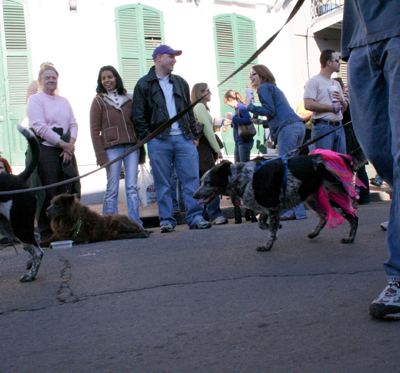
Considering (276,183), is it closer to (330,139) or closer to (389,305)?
(389,305)

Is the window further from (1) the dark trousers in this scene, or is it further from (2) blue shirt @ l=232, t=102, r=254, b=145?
(1) the dark trousers

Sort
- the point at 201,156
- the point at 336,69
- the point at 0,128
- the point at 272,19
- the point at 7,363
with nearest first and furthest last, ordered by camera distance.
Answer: the point at 7,363, the point at 336,69, the point at 201,156, the point at 0,128, the point at 272,19

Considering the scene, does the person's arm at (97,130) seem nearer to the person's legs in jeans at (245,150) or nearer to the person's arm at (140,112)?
the person's arm at (140,112)

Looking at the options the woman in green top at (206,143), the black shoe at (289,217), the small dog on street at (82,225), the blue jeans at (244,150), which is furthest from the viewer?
the blue jeans at (244,150)

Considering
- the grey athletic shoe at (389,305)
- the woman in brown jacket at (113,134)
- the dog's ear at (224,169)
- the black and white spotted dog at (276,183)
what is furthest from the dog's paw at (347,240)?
the woman in brown jacket at (113,134)

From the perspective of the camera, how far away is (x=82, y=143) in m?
11.1

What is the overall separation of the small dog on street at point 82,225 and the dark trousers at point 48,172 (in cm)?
48

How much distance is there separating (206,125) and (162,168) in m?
1.25

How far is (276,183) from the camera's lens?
434 centimetres

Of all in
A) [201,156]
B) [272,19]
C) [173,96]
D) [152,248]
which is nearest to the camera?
[152,248]

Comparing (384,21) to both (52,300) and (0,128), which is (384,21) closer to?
(52,300)

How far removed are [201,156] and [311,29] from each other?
906 cm

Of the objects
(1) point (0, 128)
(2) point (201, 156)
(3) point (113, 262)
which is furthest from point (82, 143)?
(3) point (113, 262)

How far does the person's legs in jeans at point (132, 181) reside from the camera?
6.01 meters
